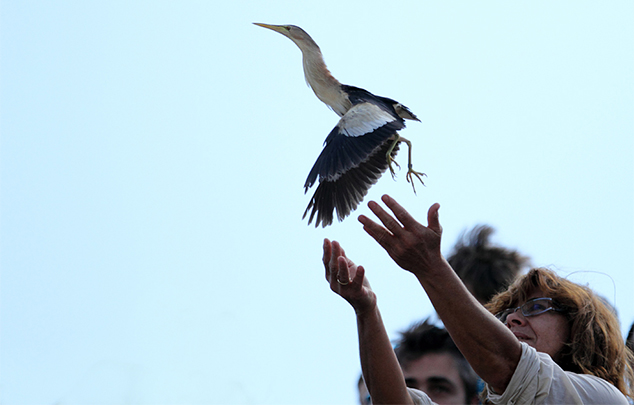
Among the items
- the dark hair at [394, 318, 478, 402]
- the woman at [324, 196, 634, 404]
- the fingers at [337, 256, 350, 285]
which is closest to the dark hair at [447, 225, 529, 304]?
the dark hair at [394, 318, 478, 402]

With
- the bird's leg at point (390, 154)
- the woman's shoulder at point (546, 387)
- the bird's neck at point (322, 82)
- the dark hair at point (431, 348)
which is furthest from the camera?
the bird's neck at point (322, 82)

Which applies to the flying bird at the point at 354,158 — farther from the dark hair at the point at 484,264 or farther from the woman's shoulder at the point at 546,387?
the dark hair at the point at 484,264

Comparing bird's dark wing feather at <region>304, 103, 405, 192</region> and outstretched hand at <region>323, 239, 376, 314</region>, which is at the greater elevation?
bird's dark wing feather at <region>304, 103, 405, 192</region>

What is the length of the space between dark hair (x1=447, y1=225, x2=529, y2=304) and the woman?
94cm

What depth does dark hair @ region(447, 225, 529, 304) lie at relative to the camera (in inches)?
133

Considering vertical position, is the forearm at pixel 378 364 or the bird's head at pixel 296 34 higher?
the bird's head at pixel 296 34

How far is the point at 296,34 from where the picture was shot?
3273mm

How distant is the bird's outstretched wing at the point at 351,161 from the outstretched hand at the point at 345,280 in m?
0.43

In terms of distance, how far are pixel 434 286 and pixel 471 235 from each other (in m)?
2.10

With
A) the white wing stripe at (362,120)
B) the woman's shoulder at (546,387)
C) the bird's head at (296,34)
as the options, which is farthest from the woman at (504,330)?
the bird's head at (296,34)

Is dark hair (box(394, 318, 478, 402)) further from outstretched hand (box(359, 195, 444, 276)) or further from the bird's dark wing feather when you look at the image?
outstretched hand (box(359, 195, 444, 276))

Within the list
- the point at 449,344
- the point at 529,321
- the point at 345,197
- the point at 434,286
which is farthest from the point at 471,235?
the point at 434,286

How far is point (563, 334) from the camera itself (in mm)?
2123

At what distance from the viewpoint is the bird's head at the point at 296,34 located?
3240 mm
